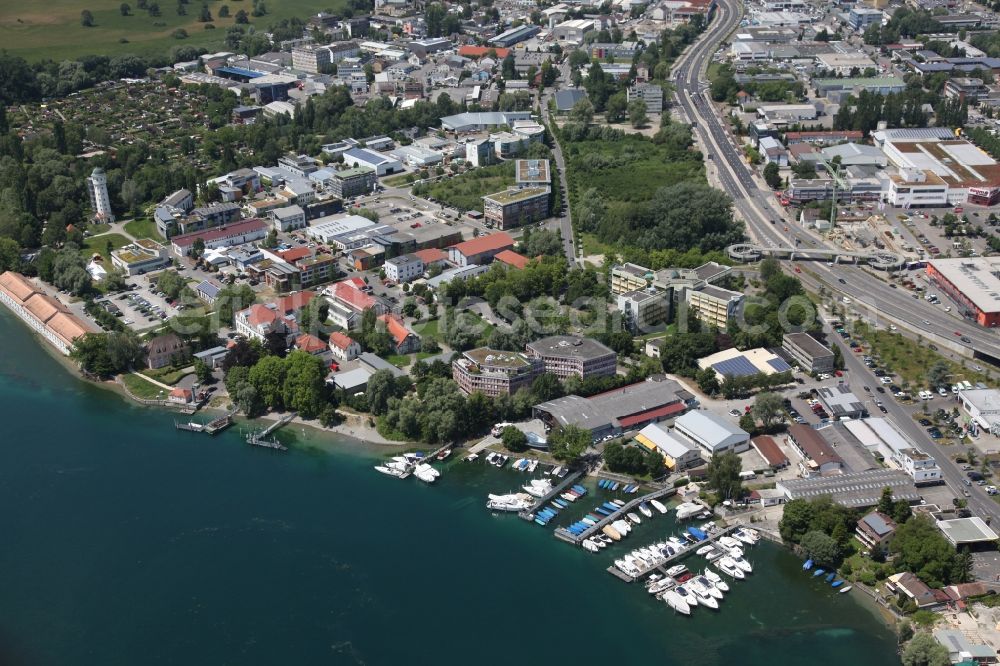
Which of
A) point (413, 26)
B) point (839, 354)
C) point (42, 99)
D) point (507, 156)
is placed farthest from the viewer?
point (413, 26)

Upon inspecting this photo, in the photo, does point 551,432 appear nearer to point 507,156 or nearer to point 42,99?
point 507,156

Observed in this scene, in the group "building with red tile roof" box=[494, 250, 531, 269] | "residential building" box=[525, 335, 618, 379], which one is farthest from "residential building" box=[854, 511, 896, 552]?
"building with red tile roof" box=[494, 250, 531, 269]

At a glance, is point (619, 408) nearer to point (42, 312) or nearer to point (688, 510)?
point (688, 510)

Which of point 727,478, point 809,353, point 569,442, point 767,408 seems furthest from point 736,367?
point 569,442

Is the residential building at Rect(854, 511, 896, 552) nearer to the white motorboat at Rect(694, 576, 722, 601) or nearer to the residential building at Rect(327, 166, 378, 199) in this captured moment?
the white motorboat at Rect(694, 576, 722, 601)

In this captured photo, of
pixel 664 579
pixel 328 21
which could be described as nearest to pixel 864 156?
pixel 664 579

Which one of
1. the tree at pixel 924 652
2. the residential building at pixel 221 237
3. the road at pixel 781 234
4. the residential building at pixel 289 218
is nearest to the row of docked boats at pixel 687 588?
the tree at pixel 924 652
